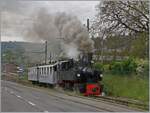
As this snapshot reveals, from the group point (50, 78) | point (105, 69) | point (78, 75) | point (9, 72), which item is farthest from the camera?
point (9, 72)

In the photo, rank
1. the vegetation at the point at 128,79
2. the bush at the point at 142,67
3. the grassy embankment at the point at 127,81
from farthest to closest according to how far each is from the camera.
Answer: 1. the bush at the point at 142,67
2. the vegetation at the point at 128,79
3. the grassy embankment at the point at 127,81

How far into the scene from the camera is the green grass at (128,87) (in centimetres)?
3077

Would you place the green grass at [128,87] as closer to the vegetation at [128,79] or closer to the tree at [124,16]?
the vegetation at [128,79]

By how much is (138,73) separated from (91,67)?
556 cm

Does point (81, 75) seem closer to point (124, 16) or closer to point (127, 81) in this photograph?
point (127, 81)

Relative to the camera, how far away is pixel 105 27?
4250 cm

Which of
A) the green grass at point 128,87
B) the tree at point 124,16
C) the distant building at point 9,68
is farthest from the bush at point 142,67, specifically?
the distant building at point 9,68

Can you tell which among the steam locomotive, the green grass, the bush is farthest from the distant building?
the steam locomotive

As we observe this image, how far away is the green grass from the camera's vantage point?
30767 mm

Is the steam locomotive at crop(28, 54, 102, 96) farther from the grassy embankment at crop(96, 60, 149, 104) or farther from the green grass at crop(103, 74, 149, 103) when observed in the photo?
the grassy embankment at crop(96, 60, 149, 104)

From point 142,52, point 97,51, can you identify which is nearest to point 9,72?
point 97,51

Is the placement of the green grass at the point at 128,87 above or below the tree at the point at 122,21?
below

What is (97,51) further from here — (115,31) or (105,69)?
(115,31)

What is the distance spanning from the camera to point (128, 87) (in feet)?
111
